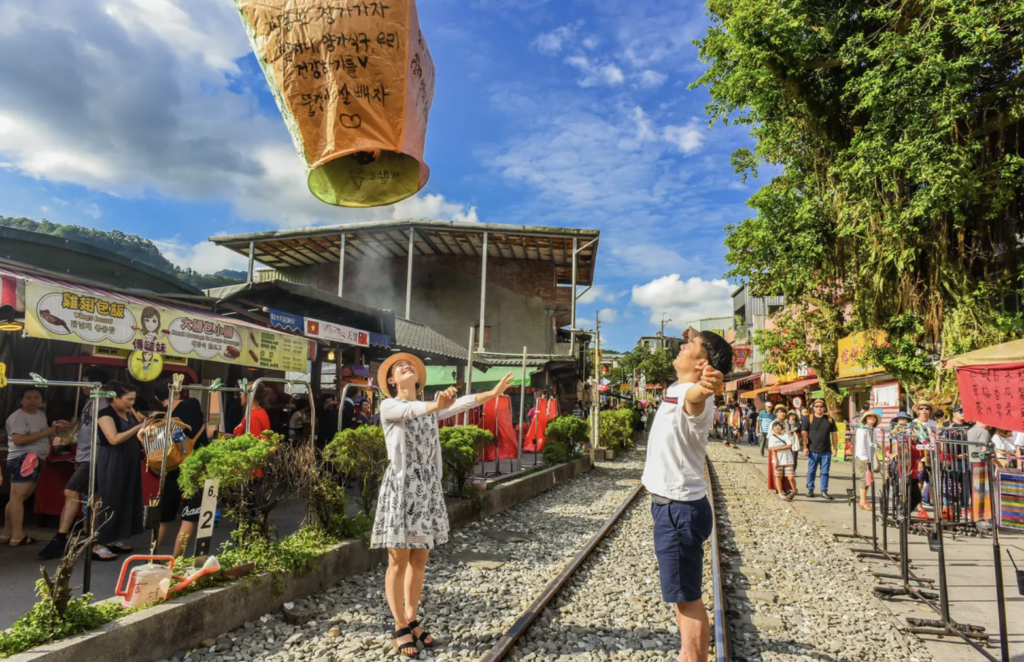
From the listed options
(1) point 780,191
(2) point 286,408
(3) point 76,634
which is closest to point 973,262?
(1) point 780,191

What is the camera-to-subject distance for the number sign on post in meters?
4.17

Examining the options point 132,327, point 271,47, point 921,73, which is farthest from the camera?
point 921,73

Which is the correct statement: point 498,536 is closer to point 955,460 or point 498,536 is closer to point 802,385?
point 955,460

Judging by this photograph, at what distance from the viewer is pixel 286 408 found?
33.9 feet

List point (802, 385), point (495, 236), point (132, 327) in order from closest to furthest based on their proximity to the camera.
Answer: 1. point (132, 327)
2. point (495, 236)
3. point (802, 385)

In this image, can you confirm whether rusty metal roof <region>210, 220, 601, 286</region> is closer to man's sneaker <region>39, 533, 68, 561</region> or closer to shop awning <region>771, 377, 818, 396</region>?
shop awning <region>771, 377, 818, 396</region>

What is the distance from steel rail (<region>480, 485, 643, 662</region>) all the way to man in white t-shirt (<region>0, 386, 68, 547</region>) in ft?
15.9

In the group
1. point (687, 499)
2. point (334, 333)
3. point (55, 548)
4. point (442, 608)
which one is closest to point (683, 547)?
point (687, 499)

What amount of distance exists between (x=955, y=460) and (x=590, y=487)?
24.1ft

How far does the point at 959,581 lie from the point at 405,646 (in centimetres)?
543

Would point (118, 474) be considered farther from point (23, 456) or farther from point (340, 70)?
point (340, 70)

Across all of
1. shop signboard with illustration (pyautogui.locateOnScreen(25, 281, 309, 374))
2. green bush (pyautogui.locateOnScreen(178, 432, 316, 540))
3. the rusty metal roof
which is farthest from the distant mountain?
green bush (pyautogui.locateOnScreen(178, 432, 316, 540))

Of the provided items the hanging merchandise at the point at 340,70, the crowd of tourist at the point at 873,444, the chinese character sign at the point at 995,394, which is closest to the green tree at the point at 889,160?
the crowd of tourist at the point at 873,444

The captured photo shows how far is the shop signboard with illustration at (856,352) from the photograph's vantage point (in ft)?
49.9
